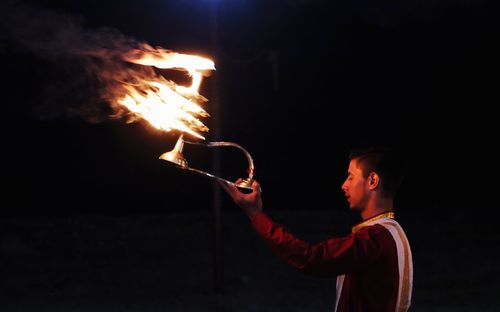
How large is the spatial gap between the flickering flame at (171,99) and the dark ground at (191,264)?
4.84 meters

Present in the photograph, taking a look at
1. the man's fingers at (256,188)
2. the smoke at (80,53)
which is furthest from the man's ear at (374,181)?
the smoke at (80,53)

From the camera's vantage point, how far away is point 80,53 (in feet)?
14.6

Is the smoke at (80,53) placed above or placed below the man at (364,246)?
above

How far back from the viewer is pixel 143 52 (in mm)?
4051

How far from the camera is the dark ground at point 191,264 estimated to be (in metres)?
8.45

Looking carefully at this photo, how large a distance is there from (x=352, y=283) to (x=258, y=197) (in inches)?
19.5

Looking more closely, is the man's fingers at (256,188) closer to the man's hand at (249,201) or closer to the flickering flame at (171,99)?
the man's hand at (249,201)

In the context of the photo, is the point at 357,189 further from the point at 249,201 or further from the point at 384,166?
the point at 249,201

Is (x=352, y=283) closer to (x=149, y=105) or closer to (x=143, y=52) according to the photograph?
(x=149, y=105)

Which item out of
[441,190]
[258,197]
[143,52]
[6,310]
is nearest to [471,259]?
[441,190]

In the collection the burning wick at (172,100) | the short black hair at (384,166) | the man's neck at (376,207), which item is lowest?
the man's neck at (376,207)

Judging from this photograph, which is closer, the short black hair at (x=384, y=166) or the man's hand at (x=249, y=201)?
the man's hand at (x=249, y=201)

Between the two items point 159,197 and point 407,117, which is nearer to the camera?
point 159,197

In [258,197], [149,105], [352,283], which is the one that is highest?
[149,105]
